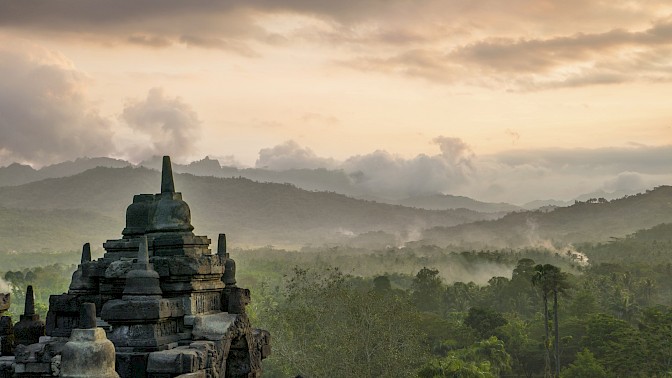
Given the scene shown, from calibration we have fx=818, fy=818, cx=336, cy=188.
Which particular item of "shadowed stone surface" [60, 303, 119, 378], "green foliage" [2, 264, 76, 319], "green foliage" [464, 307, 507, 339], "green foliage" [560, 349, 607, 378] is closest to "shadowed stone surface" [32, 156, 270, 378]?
"shadowed stone surface" [60, 303, 119, 378]

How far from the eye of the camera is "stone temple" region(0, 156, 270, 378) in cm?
1502

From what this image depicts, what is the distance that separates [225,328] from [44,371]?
3.51 m

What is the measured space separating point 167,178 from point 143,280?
3139 mm

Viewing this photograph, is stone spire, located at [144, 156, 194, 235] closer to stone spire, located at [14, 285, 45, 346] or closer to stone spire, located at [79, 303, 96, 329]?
stone spire, located at [14, 285, 45, 346]

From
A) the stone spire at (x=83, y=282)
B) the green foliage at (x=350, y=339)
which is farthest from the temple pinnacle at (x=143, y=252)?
the green foliage at (x=350, y=339)

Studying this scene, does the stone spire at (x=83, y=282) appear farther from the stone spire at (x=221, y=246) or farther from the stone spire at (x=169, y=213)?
the stone spire at (x=221, y=246)

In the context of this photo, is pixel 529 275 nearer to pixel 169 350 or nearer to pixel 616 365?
pixel 616 365

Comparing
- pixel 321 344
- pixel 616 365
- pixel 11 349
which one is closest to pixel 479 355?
pixel 616 365

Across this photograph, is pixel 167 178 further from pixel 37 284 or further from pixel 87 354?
pixel 37 284

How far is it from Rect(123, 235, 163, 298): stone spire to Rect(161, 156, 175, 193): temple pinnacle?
2.17m

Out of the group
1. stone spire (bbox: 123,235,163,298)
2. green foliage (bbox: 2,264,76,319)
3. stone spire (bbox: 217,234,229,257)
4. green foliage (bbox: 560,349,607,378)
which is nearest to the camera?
stone spire (bbox: 123,235,163,298)

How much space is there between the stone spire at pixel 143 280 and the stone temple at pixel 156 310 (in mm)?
19

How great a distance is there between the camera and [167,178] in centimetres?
1789

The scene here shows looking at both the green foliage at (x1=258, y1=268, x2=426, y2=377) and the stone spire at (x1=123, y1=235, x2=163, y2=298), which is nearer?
the stone spire at (x1=123, y1=235, x2=163, y2=298)
